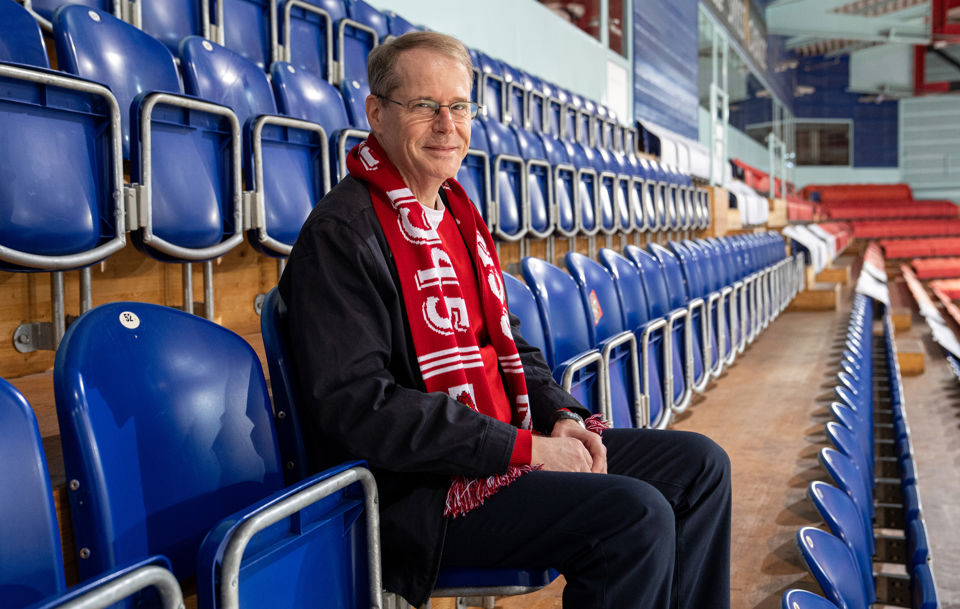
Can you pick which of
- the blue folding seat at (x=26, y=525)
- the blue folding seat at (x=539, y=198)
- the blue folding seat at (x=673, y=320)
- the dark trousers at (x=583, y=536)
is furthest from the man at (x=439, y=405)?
the blue folding seat at (x=539, y=198)

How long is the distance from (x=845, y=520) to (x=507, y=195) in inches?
31.0


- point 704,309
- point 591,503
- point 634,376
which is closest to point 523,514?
point 591,503

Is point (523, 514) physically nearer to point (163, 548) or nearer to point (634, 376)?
point (163, 548)

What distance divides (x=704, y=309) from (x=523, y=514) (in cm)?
93

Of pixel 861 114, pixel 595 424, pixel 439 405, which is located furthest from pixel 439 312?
pixel 861 114

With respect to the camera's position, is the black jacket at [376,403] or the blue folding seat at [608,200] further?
the blue folding seat at [608,200]

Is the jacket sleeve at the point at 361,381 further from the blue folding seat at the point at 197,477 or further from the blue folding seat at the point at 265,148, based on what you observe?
the blue folding seat at the point at 265,148

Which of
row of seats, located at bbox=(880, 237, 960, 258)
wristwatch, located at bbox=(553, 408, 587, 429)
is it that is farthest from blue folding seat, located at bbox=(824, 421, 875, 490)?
row of seats, located at bbox=(880, 237, 960, 258)

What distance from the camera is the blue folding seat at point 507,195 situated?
1312mm

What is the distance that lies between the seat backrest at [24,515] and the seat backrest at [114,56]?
1.59 ft

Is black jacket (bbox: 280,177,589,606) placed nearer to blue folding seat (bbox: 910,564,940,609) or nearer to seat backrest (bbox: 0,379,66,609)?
seat backrest (bbox: 0,379,66,609)

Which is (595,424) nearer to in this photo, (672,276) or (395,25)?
(672,276)

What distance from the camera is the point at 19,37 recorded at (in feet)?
2.12

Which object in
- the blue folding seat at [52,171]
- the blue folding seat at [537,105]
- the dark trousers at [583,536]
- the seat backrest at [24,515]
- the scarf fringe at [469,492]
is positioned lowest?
the dark trousers at [583,536]
